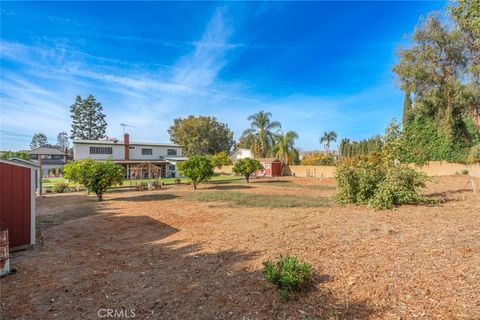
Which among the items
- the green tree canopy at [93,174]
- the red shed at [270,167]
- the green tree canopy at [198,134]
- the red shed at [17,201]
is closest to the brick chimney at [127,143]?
the green tree canopy at [198,134]

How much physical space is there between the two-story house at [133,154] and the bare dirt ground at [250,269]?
81.9 feet

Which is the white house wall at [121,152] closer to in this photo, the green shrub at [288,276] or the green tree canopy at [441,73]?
the green tree canopy at [441,73]

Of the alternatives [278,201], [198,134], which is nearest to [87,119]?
[198,134]

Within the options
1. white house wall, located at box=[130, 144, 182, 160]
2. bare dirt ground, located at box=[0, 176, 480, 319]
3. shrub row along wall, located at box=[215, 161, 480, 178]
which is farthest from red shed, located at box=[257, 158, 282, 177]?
bare dirt ground, located at box=[0, 176, 480, 319]

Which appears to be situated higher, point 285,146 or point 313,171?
point 285,146

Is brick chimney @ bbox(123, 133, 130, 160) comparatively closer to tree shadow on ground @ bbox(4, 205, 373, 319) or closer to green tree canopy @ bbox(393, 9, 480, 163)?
tree shadow on ground @ bbox(4, 205, 373, 319)

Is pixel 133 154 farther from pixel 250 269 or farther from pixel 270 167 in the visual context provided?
pixel 250 269

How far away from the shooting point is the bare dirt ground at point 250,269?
3.44m

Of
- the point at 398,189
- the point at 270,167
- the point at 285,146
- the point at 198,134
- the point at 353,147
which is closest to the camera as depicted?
the point at 398,189

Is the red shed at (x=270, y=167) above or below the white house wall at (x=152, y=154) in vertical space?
below

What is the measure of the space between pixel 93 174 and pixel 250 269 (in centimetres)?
1288

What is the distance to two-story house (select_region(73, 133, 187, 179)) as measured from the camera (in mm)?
32281
